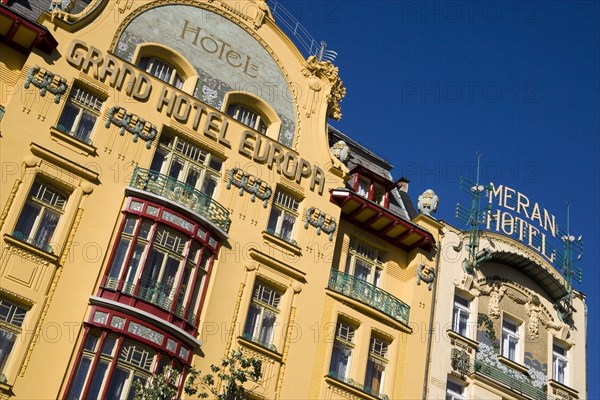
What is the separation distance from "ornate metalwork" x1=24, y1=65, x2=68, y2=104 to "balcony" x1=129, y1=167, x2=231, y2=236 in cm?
339

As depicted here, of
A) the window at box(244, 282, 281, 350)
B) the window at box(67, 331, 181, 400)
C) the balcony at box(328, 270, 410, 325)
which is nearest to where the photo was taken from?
the window at box(67, 331, 181, 400)

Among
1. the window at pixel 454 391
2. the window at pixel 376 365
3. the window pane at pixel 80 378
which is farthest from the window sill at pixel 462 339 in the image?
the window pane at pixel 80 378

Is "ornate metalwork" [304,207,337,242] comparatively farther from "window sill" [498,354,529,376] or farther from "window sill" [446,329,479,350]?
"window sill" [498,354,529,376]

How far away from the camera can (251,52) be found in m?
34.1

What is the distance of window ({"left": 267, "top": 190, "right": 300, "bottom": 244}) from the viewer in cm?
3155

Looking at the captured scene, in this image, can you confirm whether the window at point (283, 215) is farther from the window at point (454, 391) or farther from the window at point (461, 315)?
the window at point (454, 391)

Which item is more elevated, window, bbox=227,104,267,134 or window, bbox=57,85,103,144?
window, bbox=227,104,267,134

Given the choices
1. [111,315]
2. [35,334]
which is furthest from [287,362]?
[35,334]

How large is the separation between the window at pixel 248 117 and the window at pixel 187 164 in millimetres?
2507

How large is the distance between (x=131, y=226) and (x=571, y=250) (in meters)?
19.6

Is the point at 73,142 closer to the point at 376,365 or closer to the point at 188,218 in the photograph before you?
the point at 188,218

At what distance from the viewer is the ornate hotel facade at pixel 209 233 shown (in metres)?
25.9

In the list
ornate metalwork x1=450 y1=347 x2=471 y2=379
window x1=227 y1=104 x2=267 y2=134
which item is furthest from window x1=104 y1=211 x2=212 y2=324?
ornate metalwork x1=450 y1=347 x2=471 y2=379

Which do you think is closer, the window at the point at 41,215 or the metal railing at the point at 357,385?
the window at the point at 41,215
